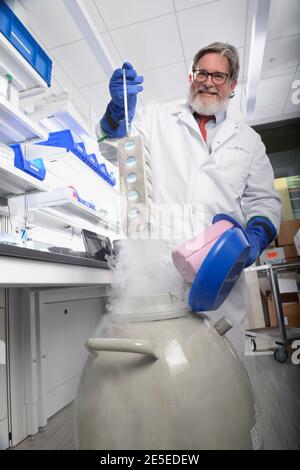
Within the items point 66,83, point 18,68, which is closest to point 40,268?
point 18,68

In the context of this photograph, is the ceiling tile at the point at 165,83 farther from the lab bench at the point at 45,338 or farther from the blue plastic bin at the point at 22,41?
the lab bench at the point at 45,338

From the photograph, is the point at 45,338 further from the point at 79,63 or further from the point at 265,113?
the point at 265,113

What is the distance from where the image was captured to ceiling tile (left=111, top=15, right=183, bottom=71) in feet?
7.93

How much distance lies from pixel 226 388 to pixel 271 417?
3.50 ft

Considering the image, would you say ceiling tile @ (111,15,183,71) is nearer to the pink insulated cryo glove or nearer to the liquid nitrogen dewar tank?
the pink insulated cryo glove

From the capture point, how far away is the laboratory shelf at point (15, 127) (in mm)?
1553

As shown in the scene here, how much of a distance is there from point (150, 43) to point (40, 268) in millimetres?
2519

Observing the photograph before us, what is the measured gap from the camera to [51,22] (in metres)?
2.30

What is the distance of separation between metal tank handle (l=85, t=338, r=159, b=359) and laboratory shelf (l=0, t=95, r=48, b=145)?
4.62 feet

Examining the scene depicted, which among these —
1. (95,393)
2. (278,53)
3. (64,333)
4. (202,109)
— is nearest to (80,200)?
(64,333)

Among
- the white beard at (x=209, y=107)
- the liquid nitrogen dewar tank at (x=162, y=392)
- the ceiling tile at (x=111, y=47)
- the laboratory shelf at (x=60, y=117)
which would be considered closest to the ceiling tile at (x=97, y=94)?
the ceiling tile at (x=111, y=47)

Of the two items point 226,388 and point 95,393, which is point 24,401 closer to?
point 95,393

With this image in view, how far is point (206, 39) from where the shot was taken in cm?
257

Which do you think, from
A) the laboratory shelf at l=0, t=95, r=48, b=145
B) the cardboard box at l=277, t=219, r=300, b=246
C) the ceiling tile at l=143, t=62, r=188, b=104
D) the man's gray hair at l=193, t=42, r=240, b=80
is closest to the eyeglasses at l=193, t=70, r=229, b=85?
the man's gray hair at l=193, t=42, r=240, b=80
